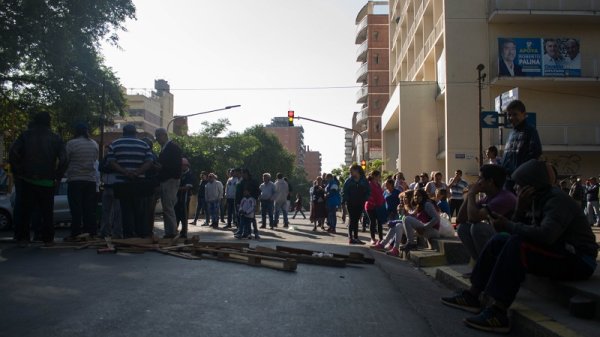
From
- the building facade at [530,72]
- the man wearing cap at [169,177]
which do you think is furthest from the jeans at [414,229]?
the building facade at [530,72]

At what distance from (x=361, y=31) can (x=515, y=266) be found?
2882 inches

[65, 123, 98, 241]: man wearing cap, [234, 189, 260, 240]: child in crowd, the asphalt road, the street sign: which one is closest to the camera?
the asphalt road

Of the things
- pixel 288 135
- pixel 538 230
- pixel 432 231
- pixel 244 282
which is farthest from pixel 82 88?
pixel 288 135

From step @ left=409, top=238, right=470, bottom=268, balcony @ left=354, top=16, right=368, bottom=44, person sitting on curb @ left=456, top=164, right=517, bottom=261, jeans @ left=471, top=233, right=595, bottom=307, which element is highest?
balcony @ left=354, top=16, right=368, bottom=44

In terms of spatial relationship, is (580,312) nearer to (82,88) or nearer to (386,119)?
(82,88)

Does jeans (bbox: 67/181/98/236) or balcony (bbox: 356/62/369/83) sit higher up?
balcony (bbox: 356/62/369/83)

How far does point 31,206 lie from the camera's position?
8.63 meters

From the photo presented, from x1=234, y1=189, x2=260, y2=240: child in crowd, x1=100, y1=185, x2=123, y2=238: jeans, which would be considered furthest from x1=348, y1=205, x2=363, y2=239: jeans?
x1=100, y1=185, x2=123, y2=238: jeans

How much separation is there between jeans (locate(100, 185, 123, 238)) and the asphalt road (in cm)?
243

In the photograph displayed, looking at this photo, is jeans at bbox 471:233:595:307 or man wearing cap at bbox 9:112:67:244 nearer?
jeans at bbox 471:233:595:307

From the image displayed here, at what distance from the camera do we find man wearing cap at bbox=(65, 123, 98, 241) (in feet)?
29.9

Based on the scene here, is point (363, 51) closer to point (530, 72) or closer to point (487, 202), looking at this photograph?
point (530, 72)

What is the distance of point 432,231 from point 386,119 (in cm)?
3484

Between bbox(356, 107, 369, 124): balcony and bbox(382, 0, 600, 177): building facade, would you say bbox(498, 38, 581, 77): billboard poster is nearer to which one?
bbox(382, 0, 600, 177): building facade
